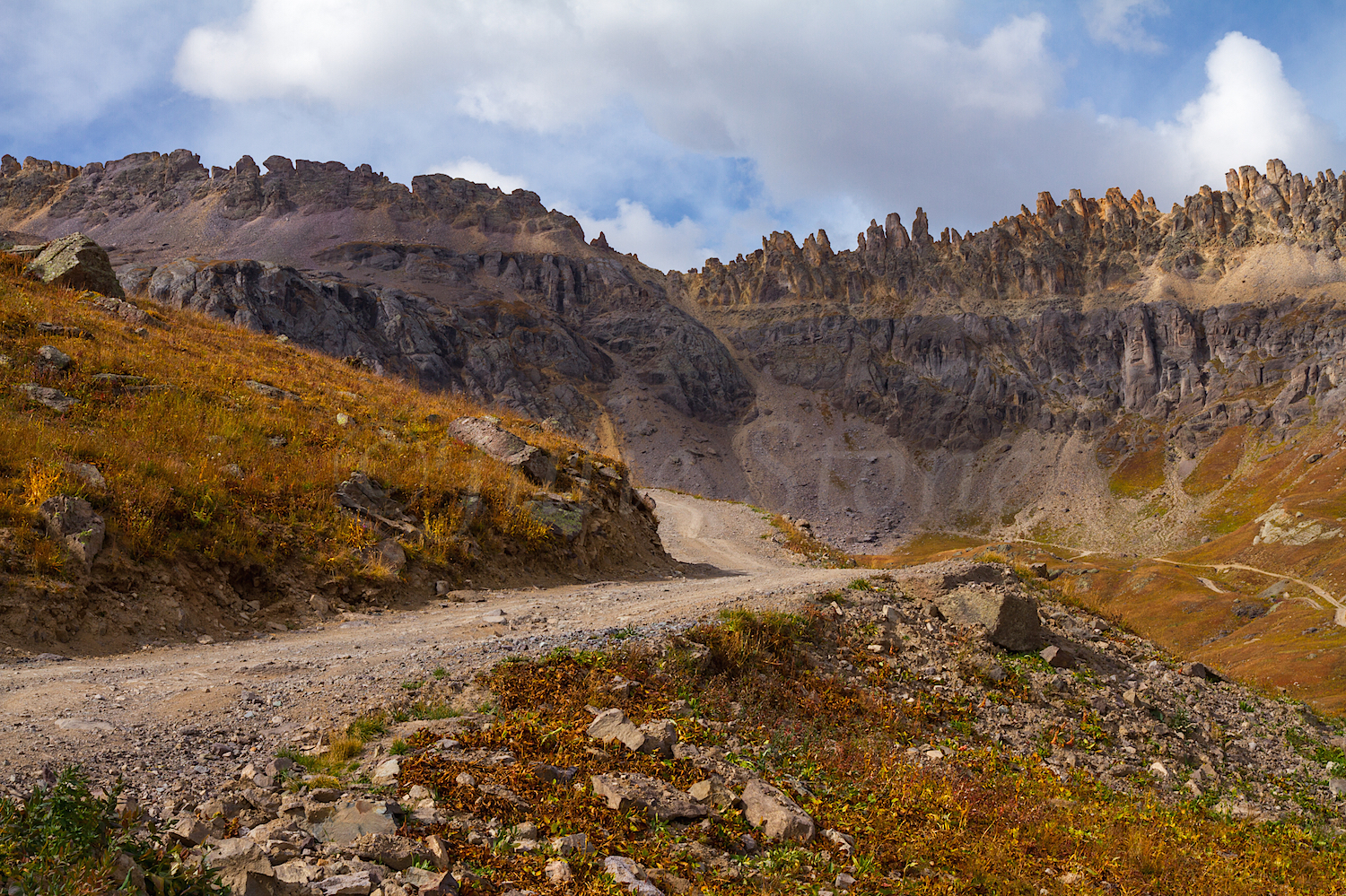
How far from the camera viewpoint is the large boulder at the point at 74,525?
9.93 meters

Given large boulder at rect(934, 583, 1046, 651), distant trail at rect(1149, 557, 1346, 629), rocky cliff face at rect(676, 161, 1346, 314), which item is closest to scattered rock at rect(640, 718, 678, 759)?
large boulder at rect(934, 583, 1046, 651)

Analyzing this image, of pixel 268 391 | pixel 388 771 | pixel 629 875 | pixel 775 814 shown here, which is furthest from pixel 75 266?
pixel 775 814

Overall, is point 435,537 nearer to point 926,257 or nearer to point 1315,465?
point 1315,465

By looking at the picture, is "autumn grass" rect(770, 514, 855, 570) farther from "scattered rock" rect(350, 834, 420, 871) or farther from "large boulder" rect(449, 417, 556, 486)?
"scattered rock" rect(350, 834, 420, 871)

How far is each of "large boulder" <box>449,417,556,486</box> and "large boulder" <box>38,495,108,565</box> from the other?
9.21m

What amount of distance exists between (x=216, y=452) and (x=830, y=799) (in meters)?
12.8

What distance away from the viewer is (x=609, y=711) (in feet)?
22.6

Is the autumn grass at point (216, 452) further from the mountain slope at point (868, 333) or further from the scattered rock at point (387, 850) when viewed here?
the mountain slope at point (868, 333)

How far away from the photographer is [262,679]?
7.98m

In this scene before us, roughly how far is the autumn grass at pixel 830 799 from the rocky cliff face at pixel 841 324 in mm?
109769

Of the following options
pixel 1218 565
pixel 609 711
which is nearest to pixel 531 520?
pixel 609 711

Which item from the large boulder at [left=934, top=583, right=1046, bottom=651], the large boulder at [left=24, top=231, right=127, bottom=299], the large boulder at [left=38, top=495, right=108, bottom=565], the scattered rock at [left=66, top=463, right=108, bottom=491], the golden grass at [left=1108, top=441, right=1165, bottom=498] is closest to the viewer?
the large boulder at [left=38, top=495, right=108, bottom=565]

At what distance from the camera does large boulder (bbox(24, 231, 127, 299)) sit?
78.4 ft

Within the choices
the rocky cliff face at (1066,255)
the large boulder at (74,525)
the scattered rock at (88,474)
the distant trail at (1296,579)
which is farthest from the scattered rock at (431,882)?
the rocky cliff face at (1066,255)
